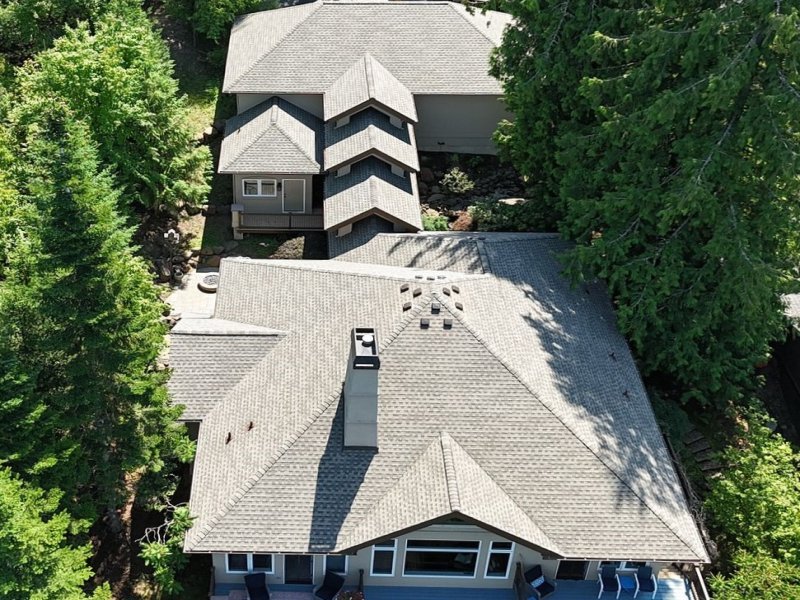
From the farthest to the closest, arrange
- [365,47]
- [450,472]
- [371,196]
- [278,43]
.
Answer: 1. [365,47]
2. [278,43]
3. [371,196]
4. [450,472]

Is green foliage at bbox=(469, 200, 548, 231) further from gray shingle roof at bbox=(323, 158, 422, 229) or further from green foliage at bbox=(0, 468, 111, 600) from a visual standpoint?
green foliage at bbox=(0, 468, 111, 600)

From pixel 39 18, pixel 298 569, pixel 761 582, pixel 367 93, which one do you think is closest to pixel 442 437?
pixel 298 569

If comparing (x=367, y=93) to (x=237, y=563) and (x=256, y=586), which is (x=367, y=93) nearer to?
(x=237, y=563)

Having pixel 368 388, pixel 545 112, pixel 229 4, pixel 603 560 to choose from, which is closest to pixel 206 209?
pixel 229 4

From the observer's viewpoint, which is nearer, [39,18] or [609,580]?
[609,580]

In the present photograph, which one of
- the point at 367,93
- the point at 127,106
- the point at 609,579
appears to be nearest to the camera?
the point at 609,579

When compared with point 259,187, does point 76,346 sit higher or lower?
lower
